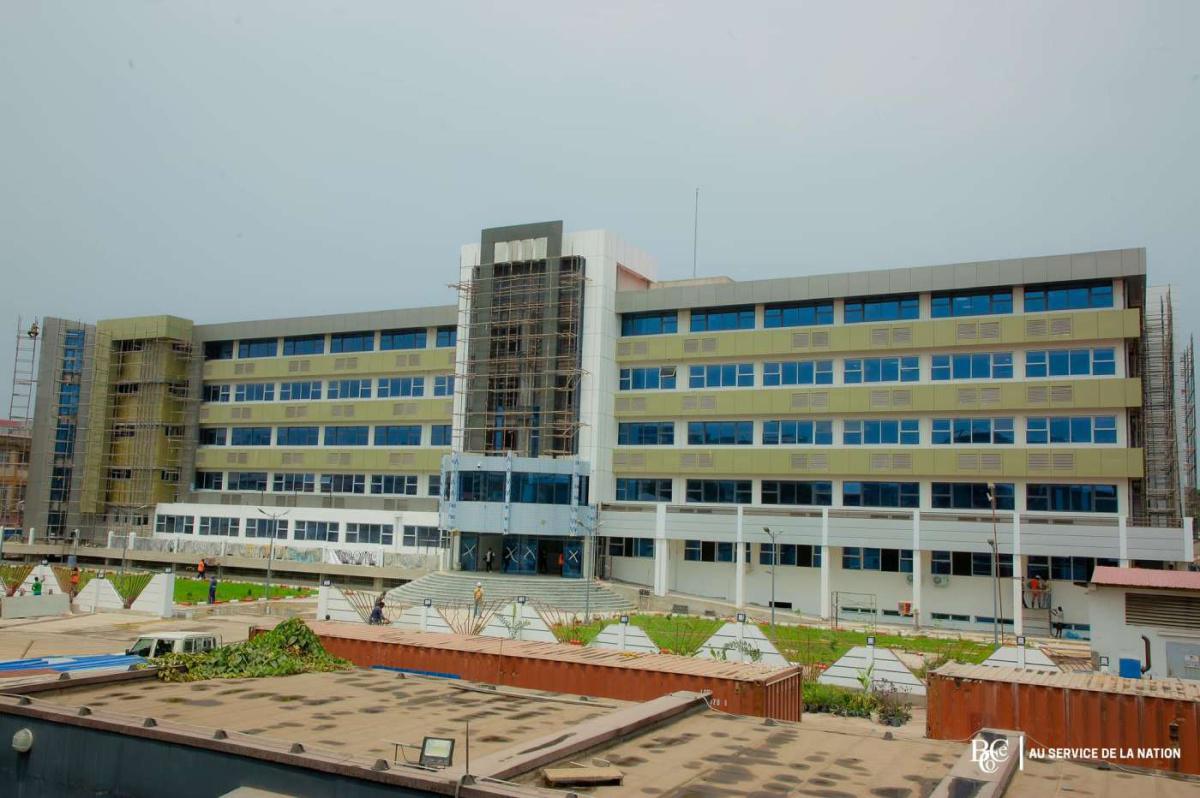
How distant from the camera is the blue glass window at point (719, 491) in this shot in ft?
187

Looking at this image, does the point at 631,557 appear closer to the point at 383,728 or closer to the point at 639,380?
the point at 639,380

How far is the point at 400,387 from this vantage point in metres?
69.4

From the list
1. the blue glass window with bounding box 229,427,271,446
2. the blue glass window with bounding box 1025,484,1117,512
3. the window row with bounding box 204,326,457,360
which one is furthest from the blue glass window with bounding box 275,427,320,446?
the blue glass window with bounding box 1025,484,1117,512

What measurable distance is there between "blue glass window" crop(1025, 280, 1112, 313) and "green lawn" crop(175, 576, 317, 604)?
141 ft

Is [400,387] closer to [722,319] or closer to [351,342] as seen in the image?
[351,342]

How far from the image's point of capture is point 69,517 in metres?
78.1

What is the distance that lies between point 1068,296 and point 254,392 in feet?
188

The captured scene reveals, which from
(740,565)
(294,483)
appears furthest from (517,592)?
(294,483)

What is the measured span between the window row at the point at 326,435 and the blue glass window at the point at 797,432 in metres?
22.9

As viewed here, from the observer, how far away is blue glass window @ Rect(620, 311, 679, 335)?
197 ft

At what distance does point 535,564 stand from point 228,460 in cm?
3077

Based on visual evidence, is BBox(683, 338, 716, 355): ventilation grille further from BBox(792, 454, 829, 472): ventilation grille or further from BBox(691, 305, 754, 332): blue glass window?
BBox(792, 454, 829, 472): ventilation grille

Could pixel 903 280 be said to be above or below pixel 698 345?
above

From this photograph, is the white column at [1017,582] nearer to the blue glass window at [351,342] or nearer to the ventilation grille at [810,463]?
the ventilation grille at [810,463]
